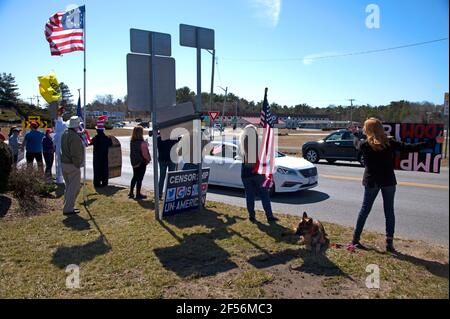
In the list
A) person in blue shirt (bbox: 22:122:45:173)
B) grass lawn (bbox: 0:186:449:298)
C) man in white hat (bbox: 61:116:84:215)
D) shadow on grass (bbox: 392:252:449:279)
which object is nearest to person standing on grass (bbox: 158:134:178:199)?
man in white hat (bbox: 61:116:84:215)

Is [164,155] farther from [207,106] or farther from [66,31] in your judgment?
[207,106]

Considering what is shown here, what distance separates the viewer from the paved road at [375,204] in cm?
745

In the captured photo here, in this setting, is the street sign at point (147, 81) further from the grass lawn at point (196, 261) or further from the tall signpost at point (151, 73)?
the grass lawn at point (196, 261)

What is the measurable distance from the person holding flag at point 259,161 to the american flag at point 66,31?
5625mm

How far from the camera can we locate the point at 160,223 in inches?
286

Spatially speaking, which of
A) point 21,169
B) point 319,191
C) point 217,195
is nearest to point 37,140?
point 21,169

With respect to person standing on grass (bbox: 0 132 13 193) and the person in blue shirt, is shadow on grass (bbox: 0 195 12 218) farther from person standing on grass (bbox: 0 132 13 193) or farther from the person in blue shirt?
the person in blue shirt

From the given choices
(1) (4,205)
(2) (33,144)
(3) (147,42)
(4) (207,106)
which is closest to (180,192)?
(3) (147,42)

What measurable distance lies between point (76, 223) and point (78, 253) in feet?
6.11

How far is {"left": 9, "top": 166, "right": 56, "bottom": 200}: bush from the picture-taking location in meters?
8.98

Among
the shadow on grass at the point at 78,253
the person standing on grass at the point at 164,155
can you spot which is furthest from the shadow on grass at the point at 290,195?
the shadow on grass at the point at 78,253

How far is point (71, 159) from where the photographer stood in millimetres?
8109
